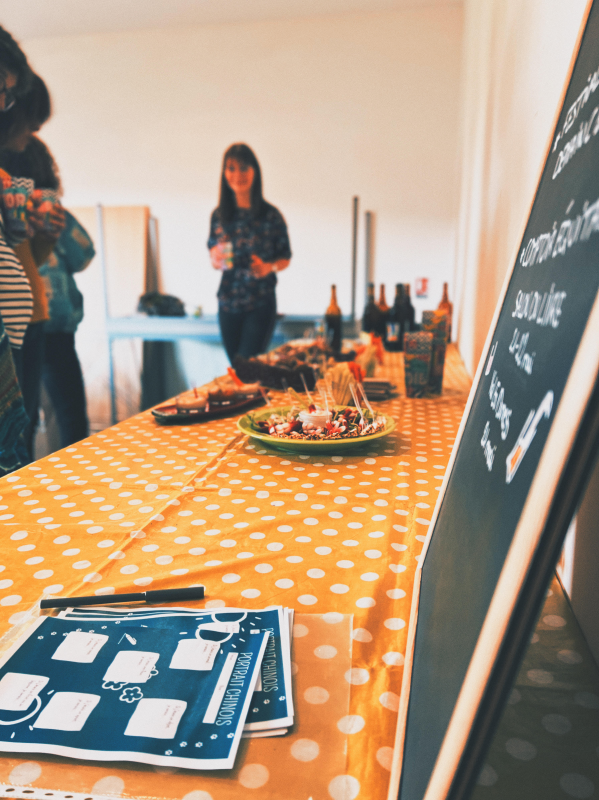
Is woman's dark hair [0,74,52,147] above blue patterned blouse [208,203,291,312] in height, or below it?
above

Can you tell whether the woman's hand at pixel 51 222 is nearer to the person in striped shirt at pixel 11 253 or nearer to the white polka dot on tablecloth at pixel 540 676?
the person in striped shirt at pixel 11 253

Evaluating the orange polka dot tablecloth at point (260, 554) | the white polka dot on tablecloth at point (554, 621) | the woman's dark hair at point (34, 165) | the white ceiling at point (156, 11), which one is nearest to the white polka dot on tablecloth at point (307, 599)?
the orange polka dot tablecloth at point (260, 554)

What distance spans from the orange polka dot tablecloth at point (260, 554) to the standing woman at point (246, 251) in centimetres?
176

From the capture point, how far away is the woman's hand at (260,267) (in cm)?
266

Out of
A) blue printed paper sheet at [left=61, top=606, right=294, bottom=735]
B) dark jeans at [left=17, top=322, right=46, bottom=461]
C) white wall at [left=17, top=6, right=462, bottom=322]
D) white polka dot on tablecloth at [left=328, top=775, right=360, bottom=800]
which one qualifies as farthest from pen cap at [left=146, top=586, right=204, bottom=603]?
white wall at [left=17, top=6, right=462, bottom=322]

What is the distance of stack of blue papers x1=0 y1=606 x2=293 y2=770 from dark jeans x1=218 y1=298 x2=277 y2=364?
2.43m

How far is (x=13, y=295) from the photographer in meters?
1.48

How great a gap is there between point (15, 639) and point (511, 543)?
0.41m

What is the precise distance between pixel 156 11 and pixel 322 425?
3865 millimetres

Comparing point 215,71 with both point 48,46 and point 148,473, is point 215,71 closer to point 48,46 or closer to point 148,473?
point 48,46

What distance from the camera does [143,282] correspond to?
422 centimetres

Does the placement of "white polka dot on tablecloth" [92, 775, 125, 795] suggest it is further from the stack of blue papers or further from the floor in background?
the floor in background

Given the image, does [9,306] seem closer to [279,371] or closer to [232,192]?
[279,371]

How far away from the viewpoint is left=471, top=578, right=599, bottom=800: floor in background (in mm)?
346
